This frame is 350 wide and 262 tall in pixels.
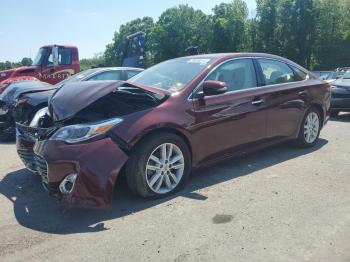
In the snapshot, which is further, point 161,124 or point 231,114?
point 231,114

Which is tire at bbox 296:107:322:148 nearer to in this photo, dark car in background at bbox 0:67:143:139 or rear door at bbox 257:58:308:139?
rear door at bbox 257:58:308:139

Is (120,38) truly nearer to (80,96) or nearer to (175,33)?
(175,33)

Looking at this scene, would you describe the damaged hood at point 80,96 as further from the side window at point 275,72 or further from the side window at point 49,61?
the side window at point 49,61

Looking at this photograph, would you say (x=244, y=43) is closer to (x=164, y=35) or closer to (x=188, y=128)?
(x=164, y=35)

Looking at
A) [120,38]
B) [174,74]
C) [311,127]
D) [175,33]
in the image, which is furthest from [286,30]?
[120,38]

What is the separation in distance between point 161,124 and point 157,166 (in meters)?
0.46

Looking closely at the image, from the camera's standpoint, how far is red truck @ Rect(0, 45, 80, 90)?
13.7 metres

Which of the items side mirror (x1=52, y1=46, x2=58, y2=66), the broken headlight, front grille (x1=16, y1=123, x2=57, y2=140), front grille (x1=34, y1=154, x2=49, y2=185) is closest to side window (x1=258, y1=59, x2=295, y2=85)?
the broken headlight

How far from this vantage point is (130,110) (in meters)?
4.18

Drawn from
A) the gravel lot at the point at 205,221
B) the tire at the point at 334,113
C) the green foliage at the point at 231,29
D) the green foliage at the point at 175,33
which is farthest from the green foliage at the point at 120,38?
the gravel lot at the point at 205,221

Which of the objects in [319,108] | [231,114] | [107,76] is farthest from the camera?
[107,76]

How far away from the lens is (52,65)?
45.3ft

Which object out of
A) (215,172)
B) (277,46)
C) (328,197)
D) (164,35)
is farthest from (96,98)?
(164,35)

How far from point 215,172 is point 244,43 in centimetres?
4022
